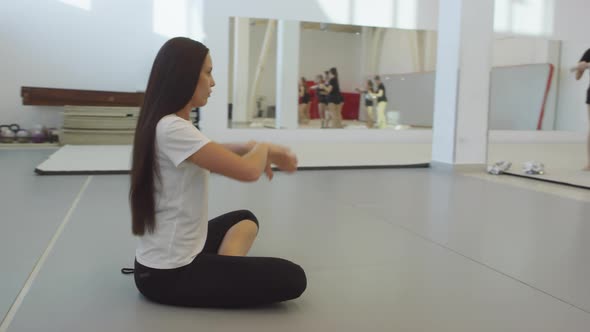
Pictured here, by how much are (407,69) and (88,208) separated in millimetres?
15901

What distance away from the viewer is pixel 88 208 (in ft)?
12.5

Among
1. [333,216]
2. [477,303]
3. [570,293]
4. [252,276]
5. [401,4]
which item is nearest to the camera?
[252,276]

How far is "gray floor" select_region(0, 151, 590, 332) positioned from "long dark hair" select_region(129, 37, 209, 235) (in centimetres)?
38

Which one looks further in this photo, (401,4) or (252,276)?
(401,4)

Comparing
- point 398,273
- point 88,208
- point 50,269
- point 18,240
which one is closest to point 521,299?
point 398,273

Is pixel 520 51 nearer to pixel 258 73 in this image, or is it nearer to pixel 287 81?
pixel 287 81

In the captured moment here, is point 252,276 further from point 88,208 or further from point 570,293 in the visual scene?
point 88,208

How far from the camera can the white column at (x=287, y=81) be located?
11406 mm

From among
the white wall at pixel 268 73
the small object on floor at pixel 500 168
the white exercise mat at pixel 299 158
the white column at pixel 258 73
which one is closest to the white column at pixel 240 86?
the white column at pixel 258 73

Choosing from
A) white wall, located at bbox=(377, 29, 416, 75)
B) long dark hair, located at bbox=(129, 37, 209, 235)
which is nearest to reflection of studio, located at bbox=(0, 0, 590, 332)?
long dark hair, located at bbox=(129, 37, 209, 235)

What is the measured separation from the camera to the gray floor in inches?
75.2

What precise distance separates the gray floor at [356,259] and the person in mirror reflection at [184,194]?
9 centimetres

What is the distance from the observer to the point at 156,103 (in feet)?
6.26

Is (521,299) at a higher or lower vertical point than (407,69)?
lower
